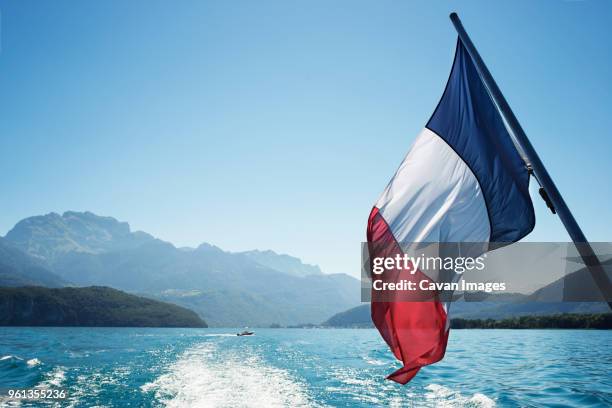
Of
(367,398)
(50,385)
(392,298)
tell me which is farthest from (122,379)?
(392,298)

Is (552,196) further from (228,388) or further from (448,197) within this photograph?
(228,388)

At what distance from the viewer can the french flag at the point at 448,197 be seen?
7.00 metres

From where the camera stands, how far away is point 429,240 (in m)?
7.49

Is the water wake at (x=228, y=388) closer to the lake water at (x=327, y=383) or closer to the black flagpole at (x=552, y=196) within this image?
the lake water at (x=327, y=383)

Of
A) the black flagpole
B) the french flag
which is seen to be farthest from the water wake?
the black flagpole

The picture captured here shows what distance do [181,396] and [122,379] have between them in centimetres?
861

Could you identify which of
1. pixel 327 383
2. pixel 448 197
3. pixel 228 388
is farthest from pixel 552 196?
pixel 228 388

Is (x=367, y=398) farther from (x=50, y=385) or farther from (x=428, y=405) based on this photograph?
(x=50, y=385)

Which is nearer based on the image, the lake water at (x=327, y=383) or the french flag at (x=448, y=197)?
the french flag at (x=448, y=197)

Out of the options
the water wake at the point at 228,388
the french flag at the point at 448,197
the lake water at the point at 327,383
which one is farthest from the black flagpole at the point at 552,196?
the water wake at the point at 228,388

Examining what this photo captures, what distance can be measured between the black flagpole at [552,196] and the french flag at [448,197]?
1.35 metres

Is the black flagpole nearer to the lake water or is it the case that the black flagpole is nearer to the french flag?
the french flag

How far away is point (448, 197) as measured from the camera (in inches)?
295

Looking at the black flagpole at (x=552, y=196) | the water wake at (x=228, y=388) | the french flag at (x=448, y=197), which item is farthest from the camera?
the water wake at (x=228, y=388)
